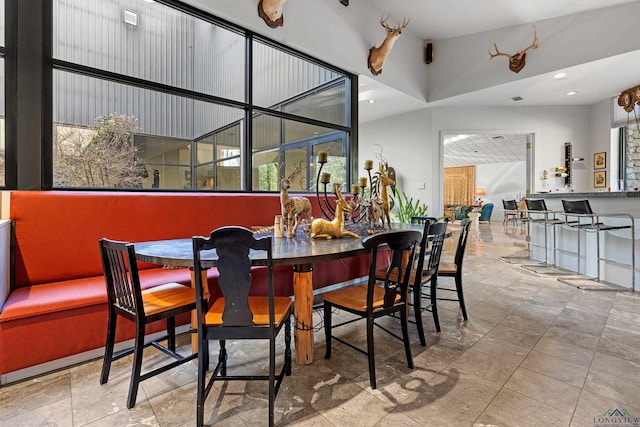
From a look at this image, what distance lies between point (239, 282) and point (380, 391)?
0.95 metres

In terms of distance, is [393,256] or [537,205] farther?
[537,205]

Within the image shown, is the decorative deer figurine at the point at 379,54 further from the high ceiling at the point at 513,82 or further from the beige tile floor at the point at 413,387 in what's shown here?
the beige tile floor at the point at 413,387

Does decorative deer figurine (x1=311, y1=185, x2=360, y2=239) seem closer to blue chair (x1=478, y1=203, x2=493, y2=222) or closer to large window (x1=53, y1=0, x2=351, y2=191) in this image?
large window (x1=53, y1=0, x2=351, y2=191)

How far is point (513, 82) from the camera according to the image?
4.82 m

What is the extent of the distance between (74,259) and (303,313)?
1671mm

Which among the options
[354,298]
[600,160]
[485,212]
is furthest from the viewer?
[485,212]

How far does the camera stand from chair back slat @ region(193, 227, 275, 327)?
1.24 m

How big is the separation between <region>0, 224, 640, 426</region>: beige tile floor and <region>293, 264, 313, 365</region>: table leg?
72 millimetres

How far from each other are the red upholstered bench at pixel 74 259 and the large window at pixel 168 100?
408 millimetres

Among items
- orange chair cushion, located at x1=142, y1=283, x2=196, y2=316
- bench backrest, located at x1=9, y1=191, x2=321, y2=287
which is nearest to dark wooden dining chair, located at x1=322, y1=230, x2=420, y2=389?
orange chair cushion, located at x1=142, y1=283, x2=196, y2=316

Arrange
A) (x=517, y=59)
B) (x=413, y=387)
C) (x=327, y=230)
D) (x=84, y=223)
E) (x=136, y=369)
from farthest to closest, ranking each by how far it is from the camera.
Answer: (x=517, y=59) < (x=84, y=223) < (x=327, y=230) < (x=413, y=387) < (x=136, y=369)

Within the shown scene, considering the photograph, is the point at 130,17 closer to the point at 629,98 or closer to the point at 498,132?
the point at 498,132

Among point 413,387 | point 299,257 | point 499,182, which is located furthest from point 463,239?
point 499,182

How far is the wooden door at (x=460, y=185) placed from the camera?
13593 mm
